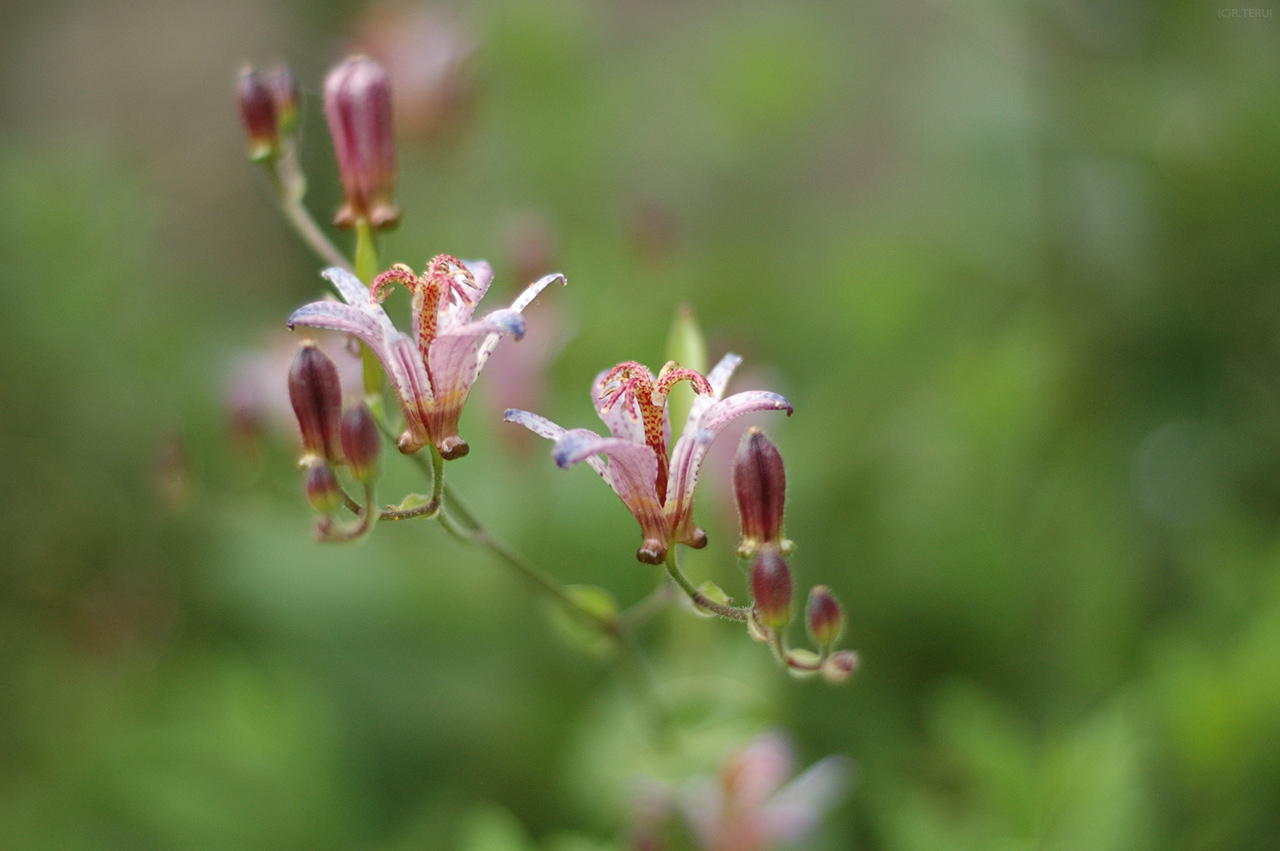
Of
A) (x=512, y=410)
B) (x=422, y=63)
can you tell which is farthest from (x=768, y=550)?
(x=422, y=63)

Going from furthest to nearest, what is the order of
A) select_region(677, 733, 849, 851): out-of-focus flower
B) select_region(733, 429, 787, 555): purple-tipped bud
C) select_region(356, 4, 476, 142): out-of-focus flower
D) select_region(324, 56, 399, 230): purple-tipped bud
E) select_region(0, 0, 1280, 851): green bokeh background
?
select_region(356, 4, 476, 142): out-of-focus flower → select_region(0, 0, 1280, 851): green bokeh background → select_region(677, 733, 849, 851): out-of-focus flower → select_region(324, 56, 399, 230): purple-tipped bud → select_region(733, 429, 787, 555): purple-tipped bud

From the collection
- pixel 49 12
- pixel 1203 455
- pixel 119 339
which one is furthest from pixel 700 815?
pixel 49 12

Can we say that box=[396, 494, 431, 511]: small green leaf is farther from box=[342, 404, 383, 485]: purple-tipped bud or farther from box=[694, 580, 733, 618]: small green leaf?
box=[694, 580, 733, 618]: small green leaf

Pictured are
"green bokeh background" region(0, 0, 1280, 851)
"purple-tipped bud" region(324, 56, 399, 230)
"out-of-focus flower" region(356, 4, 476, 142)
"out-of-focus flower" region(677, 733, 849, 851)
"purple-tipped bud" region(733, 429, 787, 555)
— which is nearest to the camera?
"purple-tipped bud" region(733, 429, 787, 555)

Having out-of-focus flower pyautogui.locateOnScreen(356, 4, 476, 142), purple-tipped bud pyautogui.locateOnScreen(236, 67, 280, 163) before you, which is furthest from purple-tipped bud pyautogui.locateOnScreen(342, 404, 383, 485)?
out-of-focus flower pyautogui.locateOnScreen(356, 4, 476, 142)

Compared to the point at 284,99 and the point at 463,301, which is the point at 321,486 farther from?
the point at 284,99

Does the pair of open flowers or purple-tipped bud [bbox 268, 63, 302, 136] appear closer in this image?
the pair of open flowers
